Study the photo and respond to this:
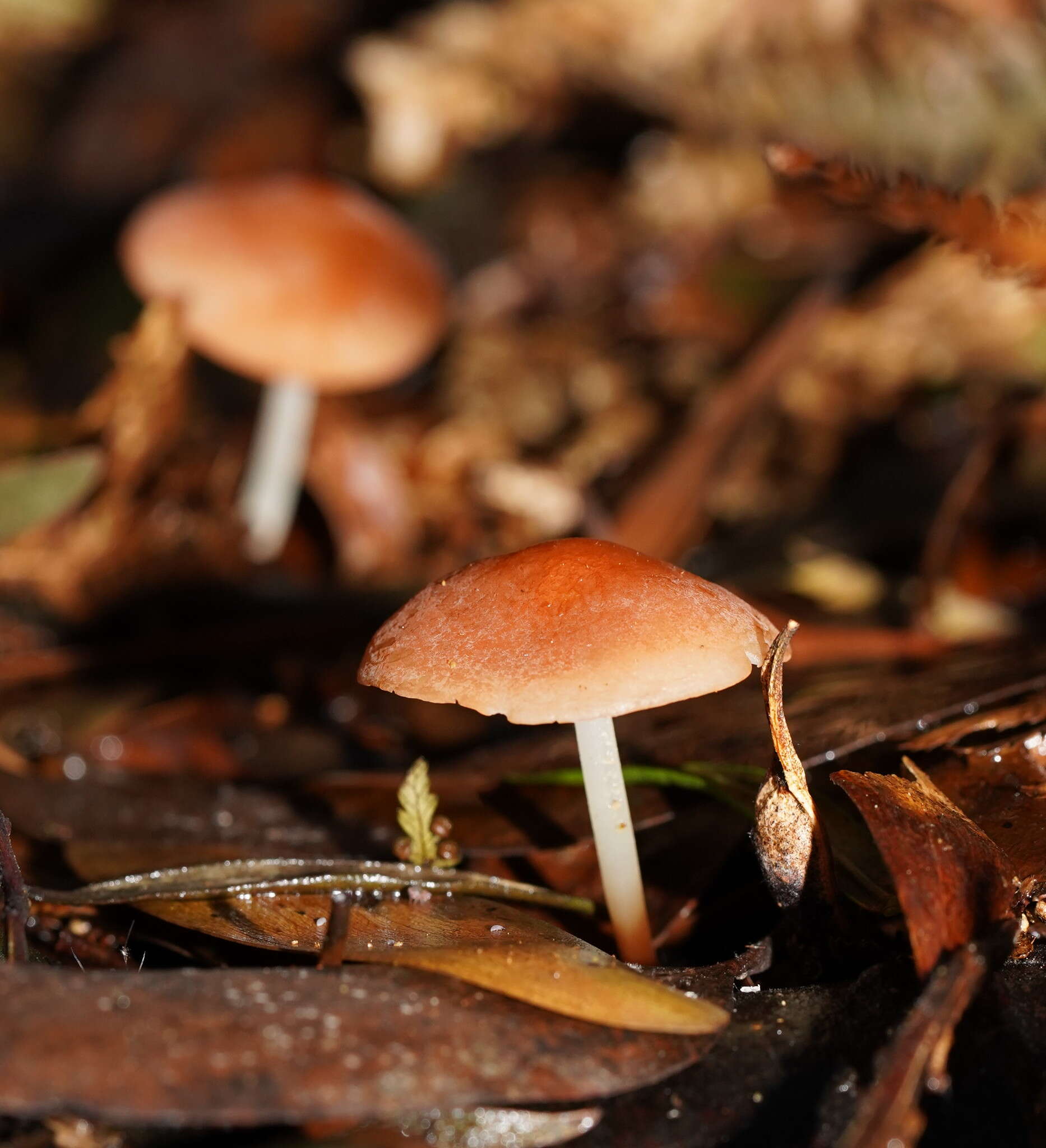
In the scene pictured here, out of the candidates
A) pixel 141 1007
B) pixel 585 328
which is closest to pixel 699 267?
pixel 585 328

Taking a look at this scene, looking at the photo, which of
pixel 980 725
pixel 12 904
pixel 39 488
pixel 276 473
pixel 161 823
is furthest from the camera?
pixel 276 473

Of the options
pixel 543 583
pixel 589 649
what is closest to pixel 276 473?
pixel 543 583

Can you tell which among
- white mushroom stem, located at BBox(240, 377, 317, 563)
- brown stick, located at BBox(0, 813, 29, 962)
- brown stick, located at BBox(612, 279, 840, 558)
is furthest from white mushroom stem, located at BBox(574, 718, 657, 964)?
white mushroom stem, located at BBox(240, 377, 317, 563)

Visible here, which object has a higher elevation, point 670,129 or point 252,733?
point 670,129

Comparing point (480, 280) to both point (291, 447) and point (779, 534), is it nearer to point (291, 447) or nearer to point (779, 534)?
point (291, 447)

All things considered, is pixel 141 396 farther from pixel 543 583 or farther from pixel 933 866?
pixel 933 866

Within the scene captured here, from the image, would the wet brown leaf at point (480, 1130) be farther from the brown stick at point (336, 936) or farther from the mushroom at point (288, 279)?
the mushroom at point (288, 279)

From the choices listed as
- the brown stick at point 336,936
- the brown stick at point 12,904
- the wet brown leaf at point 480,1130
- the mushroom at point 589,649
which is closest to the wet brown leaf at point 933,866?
the mushroom at point 589,649
